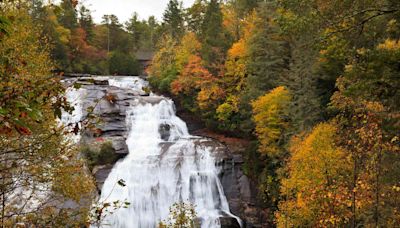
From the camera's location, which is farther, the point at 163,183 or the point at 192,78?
the point at 192,78

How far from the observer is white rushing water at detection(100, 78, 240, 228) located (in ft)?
61.3

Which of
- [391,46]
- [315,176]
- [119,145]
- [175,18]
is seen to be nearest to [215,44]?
[119,145]

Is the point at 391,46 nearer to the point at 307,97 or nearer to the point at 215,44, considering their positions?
the point at 307,97

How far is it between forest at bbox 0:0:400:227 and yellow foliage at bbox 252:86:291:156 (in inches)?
2.6

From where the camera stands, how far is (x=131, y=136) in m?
25.1

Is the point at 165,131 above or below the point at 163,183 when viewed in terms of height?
above

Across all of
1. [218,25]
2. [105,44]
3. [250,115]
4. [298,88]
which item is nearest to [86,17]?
[105,44]

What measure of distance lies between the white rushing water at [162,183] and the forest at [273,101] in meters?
2.54

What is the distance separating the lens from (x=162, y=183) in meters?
20.3

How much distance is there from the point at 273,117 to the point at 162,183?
7.35 m

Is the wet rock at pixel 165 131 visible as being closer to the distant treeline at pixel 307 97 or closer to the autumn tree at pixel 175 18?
the distant treeline at pixel 307 97

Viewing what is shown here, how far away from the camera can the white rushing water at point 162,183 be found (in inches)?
735

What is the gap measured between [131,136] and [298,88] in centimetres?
1214

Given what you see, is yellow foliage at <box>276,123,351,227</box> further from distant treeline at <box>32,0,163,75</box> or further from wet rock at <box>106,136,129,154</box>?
distant treeline at <box>32,0,163,75</box>
